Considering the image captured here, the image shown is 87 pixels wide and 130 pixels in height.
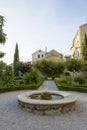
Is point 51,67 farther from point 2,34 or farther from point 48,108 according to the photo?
point 48,108

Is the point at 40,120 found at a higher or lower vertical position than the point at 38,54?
lower

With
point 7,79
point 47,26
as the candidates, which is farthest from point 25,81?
point 47,26

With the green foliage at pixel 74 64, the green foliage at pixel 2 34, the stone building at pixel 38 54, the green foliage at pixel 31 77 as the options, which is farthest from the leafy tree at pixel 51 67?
the green foliage at pixel 2 34

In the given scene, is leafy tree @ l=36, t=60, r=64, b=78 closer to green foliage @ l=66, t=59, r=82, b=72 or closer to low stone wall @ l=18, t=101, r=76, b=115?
green foliage @ l=66, t=59, r=82, b=72

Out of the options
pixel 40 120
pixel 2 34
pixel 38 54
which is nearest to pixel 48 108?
pixel 40 120

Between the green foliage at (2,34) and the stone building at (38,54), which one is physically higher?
the stone building at (38,54)

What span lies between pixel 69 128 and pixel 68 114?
1.50m

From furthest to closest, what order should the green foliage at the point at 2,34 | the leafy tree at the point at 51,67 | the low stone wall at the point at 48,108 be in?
the leafy tree at the point at 51,67
the green foliage at the point at 2,34
the low stone wall at the point at 48,108

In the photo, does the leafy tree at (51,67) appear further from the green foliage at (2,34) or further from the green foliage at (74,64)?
the green foliage at (2,34)

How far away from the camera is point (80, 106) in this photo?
7.75 meters

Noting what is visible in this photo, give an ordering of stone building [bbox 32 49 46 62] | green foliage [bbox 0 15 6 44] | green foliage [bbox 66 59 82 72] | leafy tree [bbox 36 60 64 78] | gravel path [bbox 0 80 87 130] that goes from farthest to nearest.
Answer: stone building [bbox 32 49 46 62] < leafy tree [bbox 36 60 64 78] < green foliage [bbox 66 59 82 72] < green foliage [bbox 0 15 6 44] < gravel path [bbox 0 80 87 130]

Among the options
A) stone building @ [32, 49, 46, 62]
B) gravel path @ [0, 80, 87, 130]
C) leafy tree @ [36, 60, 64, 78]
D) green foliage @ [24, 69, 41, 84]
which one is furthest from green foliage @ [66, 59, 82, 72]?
stone building @ [32, 49, 46, 62]

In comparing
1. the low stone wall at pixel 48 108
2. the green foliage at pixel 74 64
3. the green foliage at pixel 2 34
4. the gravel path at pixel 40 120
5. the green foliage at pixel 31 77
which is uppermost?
the green foliage at pixel 2 34

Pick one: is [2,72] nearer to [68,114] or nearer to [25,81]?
[25,81]
